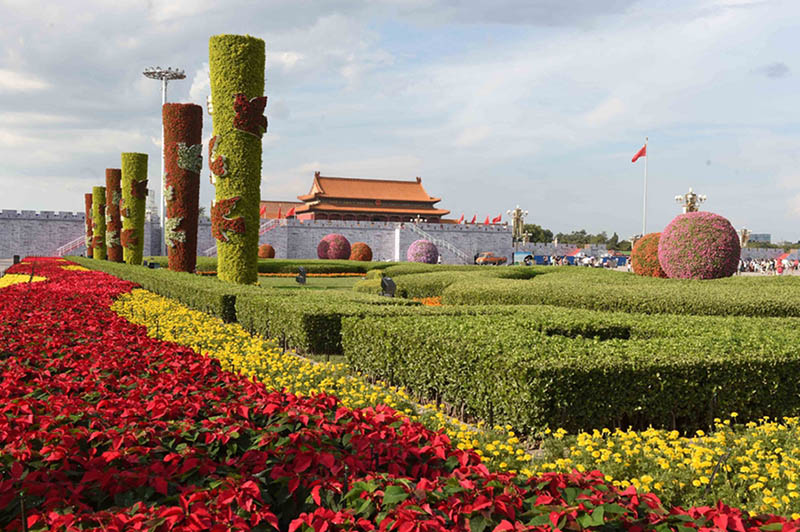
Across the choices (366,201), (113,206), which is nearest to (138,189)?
(113,206)

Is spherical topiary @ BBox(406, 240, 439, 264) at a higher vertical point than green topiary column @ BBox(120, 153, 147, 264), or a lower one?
lower

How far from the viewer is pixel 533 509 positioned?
2248mm

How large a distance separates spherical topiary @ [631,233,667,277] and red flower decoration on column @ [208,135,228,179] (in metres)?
13.5

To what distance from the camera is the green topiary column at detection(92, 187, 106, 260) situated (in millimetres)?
35250

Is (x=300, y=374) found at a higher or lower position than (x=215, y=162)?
lower

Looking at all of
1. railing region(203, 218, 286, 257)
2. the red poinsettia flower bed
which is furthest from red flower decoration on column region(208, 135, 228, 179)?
railing region(203, 218, 286, 257)

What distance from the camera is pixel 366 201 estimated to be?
2207 inches

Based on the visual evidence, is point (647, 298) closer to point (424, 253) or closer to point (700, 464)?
point (700, 464)

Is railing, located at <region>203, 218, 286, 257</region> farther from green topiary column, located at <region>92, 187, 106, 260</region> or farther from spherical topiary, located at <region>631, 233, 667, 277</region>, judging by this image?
spherical topiary, located at <region>631, 233, 667, 277</region>

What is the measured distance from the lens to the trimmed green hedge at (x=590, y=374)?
15.9ft

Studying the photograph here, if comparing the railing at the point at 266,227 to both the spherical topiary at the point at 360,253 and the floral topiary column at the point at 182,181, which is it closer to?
the spherical topiary at the point at 360,253

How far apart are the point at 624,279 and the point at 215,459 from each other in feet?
50.9

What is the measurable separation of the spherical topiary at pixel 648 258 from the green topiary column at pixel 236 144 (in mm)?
12870

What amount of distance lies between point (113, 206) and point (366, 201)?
2772 cm
